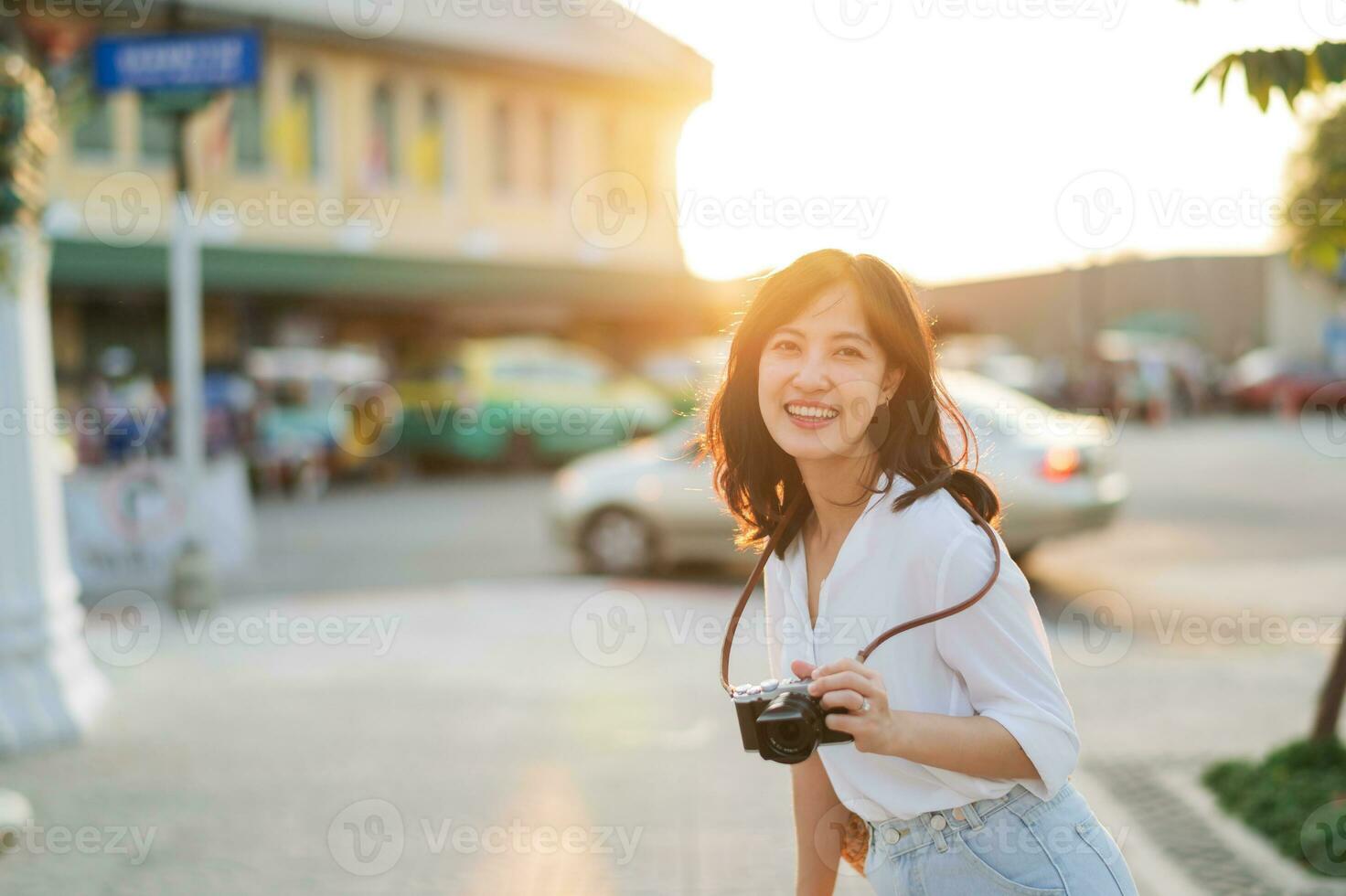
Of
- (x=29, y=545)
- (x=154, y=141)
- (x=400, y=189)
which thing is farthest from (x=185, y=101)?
(x=400, y=189)

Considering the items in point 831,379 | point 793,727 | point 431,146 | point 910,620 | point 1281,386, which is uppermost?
point 431,146

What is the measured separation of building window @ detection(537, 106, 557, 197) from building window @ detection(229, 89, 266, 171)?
602cm

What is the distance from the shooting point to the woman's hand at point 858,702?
174cm

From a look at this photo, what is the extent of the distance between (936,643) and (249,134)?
24.0m

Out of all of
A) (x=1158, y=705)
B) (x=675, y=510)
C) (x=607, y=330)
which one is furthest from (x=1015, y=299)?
(x=1158, y=705)

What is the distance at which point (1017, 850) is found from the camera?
191 cm

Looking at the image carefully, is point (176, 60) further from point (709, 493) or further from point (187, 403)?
point (709, 493)

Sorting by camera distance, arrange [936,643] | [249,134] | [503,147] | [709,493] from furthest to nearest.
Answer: [503,147]
[249,134]
[709,493]
[936,643]

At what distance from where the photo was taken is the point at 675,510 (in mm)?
10078

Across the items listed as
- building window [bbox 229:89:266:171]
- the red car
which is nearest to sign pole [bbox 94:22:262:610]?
building window [bbox 229:89:266:171]

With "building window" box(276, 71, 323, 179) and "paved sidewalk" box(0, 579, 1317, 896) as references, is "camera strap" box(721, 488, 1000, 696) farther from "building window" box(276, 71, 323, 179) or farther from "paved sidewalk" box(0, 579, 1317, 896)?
"building window" box(276, 71, 323, 179)

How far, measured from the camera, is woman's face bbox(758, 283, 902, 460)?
6.59 ft

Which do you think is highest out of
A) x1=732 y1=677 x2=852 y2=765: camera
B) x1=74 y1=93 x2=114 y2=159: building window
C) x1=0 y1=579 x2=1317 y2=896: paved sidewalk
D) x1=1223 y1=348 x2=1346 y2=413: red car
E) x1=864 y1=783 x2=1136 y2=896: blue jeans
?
x1=74 y1=93 x2=114 y2=159: building window

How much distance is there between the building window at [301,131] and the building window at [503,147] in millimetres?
3781
